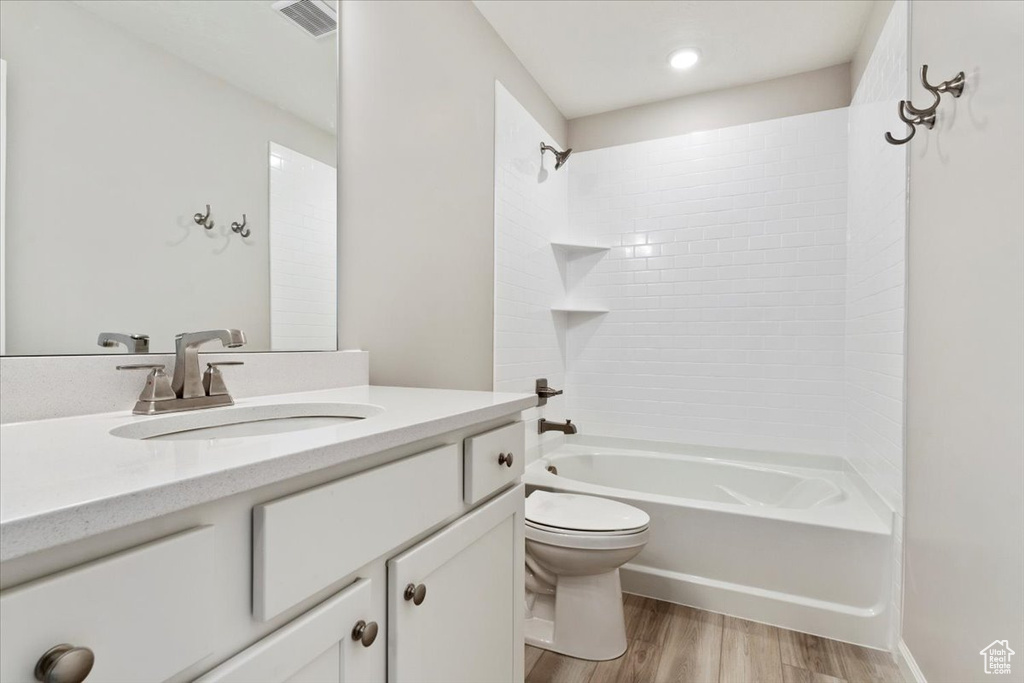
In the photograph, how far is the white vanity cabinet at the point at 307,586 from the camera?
0.42 m

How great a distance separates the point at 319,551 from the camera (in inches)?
25.5

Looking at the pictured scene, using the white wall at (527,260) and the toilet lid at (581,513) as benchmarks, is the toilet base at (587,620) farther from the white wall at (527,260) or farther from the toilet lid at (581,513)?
the white wall at (527,260)

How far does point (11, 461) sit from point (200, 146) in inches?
33.5

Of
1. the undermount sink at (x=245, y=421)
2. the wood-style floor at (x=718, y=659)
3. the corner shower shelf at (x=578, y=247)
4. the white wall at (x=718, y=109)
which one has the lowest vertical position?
the wood-style floor at (x=718, y=659)

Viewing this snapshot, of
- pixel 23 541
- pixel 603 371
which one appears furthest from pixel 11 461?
pixel 603 371

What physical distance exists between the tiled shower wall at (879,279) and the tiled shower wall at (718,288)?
0.14 meters

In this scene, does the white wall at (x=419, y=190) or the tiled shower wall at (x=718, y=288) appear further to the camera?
the tiled shower wall at (x=718, y=288)

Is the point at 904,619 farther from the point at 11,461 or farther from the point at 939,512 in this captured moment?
the point at 11,461

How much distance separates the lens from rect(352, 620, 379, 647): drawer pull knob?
2.33 feet

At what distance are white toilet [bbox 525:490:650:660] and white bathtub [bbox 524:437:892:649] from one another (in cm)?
33

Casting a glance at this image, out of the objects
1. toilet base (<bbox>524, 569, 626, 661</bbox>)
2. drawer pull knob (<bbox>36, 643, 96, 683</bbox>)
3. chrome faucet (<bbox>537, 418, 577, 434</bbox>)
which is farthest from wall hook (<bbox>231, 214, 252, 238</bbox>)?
chrome faucet (<bbox>537, 418, 577, 434</bbox>)

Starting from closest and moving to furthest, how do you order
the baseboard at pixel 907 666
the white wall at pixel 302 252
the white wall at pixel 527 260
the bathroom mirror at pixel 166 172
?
the bathroom mirror at pixel 166 172 < the white wall at pixel 302 252 < the baseboard at pixel 907 666 < the white wall at pixel 527 260

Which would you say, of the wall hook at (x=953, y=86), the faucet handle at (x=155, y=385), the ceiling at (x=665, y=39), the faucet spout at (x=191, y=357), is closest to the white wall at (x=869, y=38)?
the ceiling at (x=665, y=39)

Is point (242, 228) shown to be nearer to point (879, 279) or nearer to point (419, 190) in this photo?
point (419, 190)
